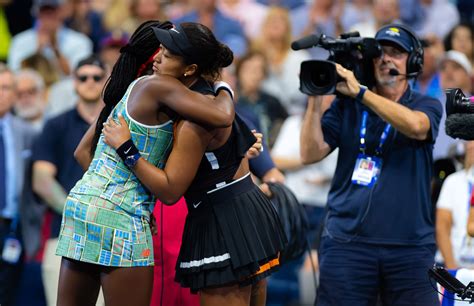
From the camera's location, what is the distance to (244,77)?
1016 centimetres

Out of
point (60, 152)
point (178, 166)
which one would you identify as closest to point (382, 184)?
point (178, 166)

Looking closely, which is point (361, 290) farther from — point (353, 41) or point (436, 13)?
point (436, 13)

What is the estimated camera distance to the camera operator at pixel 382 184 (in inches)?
226

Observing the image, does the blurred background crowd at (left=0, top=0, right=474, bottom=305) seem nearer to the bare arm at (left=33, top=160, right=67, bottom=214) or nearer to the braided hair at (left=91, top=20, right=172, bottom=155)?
the bare arm at (left=33, top=160, right=67, bottom=214)

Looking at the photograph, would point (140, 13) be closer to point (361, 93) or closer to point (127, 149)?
point (361, 93)

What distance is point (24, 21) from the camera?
11898 millimetres

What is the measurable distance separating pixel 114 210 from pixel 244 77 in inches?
215

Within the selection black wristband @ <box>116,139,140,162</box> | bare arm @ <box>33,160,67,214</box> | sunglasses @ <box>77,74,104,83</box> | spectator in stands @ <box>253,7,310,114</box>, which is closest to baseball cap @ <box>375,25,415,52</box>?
black wristband @ <box>116,139,140,162</box>

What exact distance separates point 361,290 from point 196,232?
4.15 feet

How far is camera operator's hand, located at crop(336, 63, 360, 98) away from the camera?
18.6ft

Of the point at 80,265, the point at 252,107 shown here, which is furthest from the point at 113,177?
the point at 252,107

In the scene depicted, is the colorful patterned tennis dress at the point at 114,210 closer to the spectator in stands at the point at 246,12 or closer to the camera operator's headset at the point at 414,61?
the camera operator's headset at the point at 414,61

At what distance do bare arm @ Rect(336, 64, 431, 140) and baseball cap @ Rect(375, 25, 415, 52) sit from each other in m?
0.38

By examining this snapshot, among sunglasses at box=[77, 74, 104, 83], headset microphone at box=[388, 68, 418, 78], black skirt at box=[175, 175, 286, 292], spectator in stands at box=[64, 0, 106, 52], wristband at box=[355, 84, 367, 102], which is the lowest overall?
black skirt at box=[175, 175, 286, 292]
